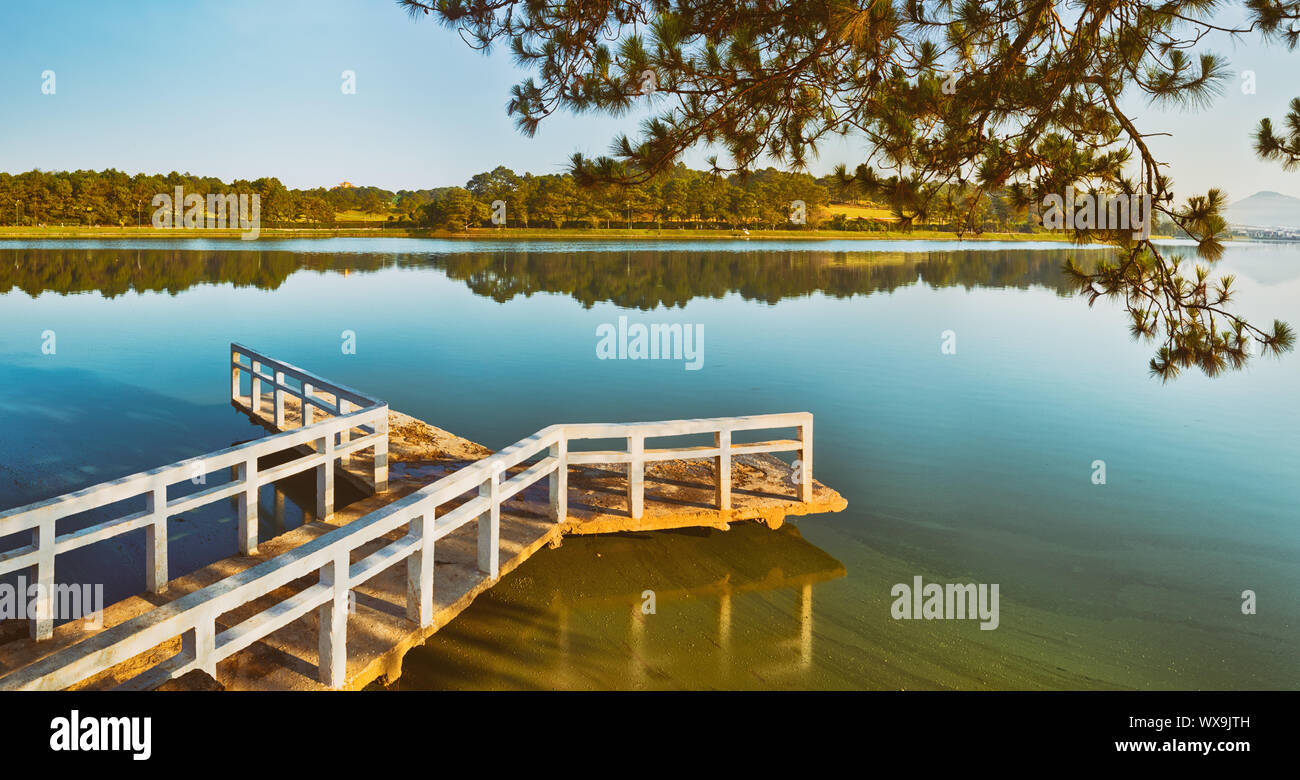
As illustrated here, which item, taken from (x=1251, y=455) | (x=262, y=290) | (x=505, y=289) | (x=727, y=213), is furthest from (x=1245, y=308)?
(x=727, y=213)

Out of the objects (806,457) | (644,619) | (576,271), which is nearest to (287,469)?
(644,619)

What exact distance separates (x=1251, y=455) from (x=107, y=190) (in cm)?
10802

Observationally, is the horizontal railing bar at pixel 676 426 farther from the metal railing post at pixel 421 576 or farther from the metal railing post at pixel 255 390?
the metal railing post at pixel 255 390

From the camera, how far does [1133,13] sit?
287 inches

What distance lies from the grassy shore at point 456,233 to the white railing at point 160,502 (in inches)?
3308

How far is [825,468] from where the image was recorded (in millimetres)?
10914

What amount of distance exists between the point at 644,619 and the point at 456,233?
323 feet

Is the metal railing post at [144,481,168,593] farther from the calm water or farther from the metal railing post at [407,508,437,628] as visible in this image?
the metal railing post at [407,508,437,628]

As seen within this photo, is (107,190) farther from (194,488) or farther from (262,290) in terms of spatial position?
(194,488)

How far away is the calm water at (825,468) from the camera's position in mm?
6059

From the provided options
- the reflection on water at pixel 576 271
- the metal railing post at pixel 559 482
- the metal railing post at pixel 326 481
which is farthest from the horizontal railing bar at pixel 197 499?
the reflection on water at pixel 576 271

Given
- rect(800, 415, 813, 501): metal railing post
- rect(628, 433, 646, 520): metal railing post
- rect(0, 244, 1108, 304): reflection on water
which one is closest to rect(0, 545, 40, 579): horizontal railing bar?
rect(628, 433, 646, 520): metal railing post

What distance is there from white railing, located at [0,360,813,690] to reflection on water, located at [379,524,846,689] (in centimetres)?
43

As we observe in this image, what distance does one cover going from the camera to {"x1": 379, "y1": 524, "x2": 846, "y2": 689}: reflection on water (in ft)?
18.4
